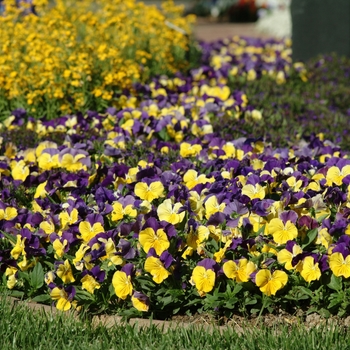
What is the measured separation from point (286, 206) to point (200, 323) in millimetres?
752

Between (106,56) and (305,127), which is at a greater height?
(106,56)

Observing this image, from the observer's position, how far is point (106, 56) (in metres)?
6.30

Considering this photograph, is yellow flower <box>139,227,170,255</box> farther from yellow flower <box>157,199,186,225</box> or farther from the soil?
the soil

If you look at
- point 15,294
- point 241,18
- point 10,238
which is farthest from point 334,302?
point 241,18

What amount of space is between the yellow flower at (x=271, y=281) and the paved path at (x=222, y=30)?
12.5 metres

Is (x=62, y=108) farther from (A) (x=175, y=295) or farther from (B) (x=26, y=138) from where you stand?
(A) (x=175, y=295)

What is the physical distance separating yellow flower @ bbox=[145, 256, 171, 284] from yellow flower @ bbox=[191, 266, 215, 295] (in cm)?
13

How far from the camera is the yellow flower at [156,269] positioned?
11.7 ft

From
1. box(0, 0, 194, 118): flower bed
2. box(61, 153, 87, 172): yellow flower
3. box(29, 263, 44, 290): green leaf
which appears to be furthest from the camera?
box(0, 0, 194, 118): flower bed

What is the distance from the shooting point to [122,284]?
3588mm

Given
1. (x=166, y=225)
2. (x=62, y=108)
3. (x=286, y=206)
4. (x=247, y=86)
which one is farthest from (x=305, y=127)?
(x=166, y=225)

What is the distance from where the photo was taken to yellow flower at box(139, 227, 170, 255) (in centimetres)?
364

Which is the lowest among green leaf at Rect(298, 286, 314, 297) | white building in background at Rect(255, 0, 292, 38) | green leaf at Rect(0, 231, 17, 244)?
white building in background at Rect(255, 0, 292, 38)

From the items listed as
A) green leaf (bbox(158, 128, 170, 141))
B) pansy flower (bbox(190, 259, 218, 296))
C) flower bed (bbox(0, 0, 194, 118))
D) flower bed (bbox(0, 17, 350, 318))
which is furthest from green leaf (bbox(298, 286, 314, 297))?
flower bed (bbox(0, 0, 194, 118))
